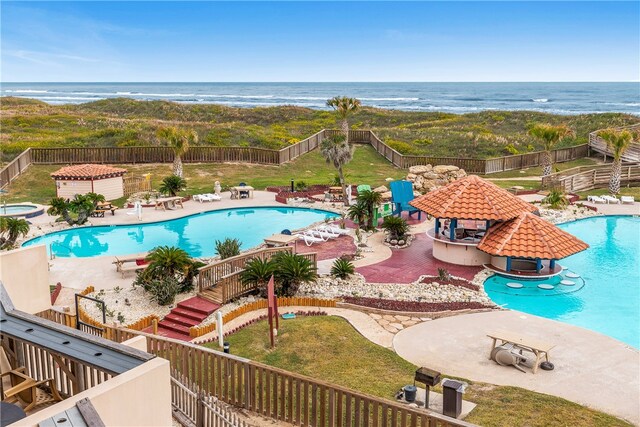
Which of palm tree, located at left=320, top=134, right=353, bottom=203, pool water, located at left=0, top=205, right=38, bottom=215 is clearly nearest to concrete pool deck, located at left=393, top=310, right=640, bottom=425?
palm tree, located at left=320, top=134, right=353, bottom=203

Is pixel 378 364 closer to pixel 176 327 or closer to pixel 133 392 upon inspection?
pixel 176 327

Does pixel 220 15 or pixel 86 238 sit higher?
pixel 220 15

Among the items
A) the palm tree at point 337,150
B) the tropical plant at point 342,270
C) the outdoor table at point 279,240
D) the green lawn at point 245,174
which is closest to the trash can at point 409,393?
the tropical plant at point 342,270

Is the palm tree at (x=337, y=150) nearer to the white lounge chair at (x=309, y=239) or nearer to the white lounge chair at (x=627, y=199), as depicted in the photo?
the white lounge chair at (x=309, y=239)

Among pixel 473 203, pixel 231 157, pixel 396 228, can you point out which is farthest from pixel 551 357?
pixel 231 157

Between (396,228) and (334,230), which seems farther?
(334,230)

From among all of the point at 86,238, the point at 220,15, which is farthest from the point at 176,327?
the point at 220,15

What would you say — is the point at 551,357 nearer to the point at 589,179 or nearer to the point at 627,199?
the point at 627,199
